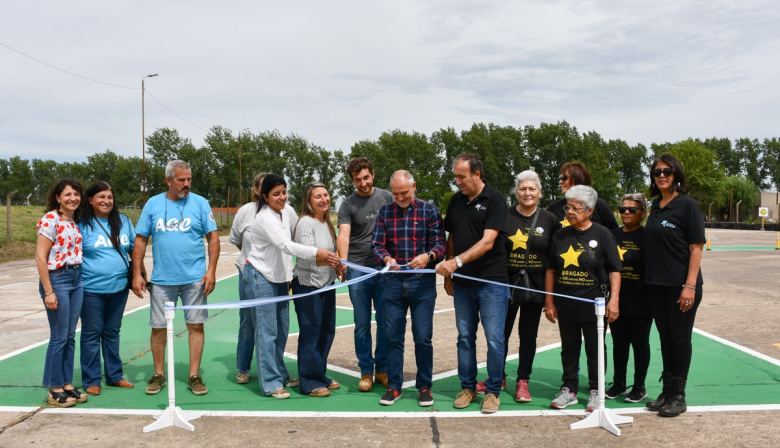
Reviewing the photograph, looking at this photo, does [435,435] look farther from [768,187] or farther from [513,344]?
[768,187]

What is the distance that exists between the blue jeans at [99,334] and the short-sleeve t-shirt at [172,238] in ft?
1.55

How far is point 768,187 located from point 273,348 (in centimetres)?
16014

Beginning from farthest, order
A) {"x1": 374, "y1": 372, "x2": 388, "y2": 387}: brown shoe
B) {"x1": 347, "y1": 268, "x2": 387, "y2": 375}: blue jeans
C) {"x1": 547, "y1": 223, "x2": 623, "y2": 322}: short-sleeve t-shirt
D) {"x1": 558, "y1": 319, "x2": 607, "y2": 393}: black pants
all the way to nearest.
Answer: {"x1": 374, "y1": 372, "x2": 388, "y2": 387}: brown shoe, {"x1": 347, "y1": 268, "x2": 387, "y2": 375}: blue jeans, {"x1": 558, "y1": 319, "x2": 607, "y2": 393}: black pants, {"x1": 547, "y1": 223, "x2": 623, "y2": 322}: short-sleeve t-shirt

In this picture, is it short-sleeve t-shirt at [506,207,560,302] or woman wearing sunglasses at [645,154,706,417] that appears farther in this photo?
short-sleeve t-shirt at [506,207,560,302]

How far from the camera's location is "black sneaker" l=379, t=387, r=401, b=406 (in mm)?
5108

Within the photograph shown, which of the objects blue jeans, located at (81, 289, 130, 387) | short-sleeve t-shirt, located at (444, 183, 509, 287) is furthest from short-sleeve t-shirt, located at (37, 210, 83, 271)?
short-sleeve t-shirt, located at (444, 183, 509, 287)

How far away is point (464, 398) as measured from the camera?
16.6 feet

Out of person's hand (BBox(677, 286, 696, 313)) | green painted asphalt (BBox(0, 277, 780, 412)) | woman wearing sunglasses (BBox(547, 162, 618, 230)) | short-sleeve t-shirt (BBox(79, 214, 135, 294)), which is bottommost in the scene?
green painted asphalt (BBox(0, 277, 780, 412))

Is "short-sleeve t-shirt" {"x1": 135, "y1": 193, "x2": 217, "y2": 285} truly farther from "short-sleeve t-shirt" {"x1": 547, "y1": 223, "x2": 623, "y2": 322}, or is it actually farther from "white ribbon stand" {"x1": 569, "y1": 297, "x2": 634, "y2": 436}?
"white ribbon stand" {"x1": 569, "y1": 297, "x2": 634, "y2": 436}

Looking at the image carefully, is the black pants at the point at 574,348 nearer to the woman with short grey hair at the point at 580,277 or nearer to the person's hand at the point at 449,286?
the woman with short grey hair at the point at 580,277

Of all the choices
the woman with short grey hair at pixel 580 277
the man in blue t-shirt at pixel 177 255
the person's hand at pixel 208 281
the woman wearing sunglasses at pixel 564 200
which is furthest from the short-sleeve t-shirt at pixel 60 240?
the woman wearing sunglasses at pixel 564 200

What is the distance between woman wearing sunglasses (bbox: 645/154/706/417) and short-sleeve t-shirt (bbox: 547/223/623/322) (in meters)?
0.34

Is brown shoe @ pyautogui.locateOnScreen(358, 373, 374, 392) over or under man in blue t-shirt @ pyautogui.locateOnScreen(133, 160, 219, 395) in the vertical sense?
under

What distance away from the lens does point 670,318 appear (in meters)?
4.91
